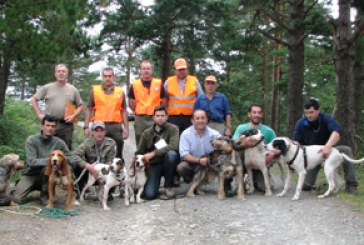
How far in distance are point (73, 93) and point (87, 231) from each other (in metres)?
3.06

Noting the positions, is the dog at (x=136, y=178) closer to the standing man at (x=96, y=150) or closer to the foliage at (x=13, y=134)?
the standing man at (x=96, y=150)

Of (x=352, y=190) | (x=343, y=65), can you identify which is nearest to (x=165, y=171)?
(x=352, y=190)

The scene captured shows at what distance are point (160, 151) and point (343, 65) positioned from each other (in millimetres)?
5172

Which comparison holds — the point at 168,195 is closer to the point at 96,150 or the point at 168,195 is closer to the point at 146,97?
the point at 96,150

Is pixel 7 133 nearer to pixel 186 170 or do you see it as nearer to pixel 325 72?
pixel 186 170

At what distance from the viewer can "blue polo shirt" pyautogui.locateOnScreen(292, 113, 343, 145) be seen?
7195mm

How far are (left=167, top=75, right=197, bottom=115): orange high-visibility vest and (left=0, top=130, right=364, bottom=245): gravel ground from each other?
195 centimetres

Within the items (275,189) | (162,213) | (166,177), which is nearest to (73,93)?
(166,177)

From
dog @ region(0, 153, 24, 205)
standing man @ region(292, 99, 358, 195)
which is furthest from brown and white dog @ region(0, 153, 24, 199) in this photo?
standing man @ region(292, 99, 358, 195)

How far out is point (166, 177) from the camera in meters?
7.20

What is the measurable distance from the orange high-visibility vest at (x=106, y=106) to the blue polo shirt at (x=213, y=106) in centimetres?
143

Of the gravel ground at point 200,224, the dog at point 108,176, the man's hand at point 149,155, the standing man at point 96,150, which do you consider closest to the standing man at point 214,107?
the man's hand at point 149,155

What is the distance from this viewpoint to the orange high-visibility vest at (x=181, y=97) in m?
7.96

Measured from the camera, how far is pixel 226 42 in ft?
44.5
